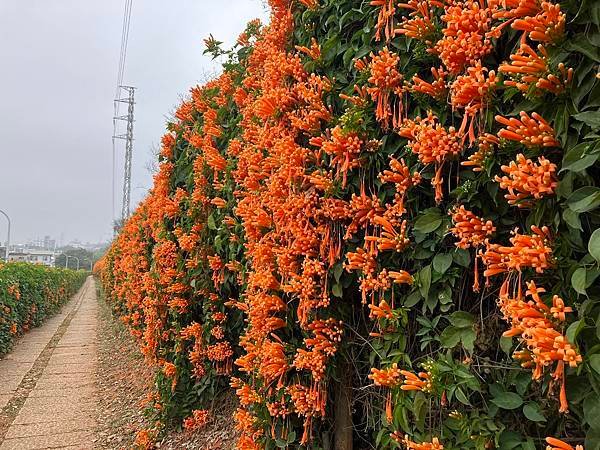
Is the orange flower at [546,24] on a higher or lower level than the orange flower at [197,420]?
higher

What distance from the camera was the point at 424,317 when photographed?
161cm

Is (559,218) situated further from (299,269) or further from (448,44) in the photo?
(299,269)

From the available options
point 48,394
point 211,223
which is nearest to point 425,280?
point 211,223

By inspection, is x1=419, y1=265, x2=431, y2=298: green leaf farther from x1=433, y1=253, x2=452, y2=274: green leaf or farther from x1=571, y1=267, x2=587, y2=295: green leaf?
x1=571, y1=267, x2=587, y2=295: green leaf

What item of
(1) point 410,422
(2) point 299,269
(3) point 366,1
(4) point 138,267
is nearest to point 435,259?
(1) point 410,422

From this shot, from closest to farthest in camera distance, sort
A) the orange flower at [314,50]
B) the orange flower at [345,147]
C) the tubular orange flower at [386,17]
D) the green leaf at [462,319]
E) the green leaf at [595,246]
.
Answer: the green leaf at [595,246] < the green leaf at [462,319] < the tubular orange flower at [386,17] < the orange flower at [345,147] < the orange flower at [314,50]

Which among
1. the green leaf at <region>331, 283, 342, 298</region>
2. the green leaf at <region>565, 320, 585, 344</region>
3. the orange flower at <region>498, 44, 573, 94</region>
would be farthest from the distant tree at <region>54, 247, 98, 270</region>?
the green leaf at <region>565, 320, 585, 344</region>

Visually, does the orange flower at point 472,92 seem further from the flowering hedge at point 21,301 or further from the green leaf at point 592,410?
the flowering hedge at point 21,301

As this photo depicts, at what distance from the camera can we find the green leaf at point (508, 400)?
4.29ft

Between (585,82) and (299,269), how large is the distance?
1.38 metres

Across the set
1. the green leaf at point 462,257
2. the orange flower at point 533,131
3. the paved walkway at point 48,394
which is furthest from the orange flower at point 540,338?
the paved walkway at point 48,394

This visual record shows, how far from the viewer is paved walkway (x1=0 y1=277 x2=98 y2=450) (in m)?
5.05

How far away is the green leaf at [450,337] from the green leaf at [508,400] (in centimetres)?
19

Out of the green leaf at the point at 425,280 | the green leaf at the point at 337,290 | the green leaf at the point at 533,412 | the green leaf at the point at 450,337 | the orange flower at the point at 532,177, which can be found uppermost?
the orange flower at the point at 532,177
